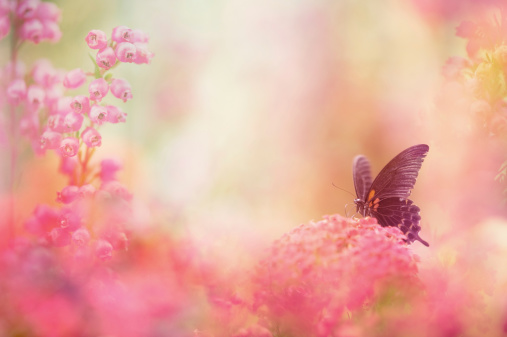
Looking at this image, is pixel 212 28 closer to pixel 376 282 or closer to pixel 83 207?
pixel 83 207

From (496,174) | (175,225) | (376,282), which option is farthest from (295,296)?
(496,174)

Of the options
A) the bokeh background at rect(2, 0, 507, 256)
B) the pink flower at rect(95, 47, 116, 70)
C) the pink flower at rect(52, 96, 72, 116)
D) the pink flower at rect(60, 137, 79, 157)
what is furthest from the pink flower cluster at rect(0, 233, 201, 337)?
the pink flower at rect(95, 47, 116, 70)

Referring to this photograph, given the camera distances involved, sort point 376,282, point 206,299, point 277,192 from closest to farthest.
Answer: point 376,282
point 206,299
point 277,192

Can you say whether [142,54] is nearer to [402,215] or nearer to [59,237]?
[59,237]

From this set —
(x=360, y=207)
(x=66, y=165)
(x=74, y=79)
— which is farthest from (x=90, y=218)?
(x=360, y=207)

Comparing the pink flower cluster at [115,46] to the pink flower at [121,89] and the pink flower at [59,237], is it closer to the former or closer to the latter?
the pink flower at [121,89]

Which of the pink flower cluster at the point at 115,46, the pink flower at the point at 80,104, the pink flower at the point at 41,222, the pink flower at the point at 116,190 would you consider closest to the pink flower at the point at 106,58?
the pink flower cluster at the point at 115,46
